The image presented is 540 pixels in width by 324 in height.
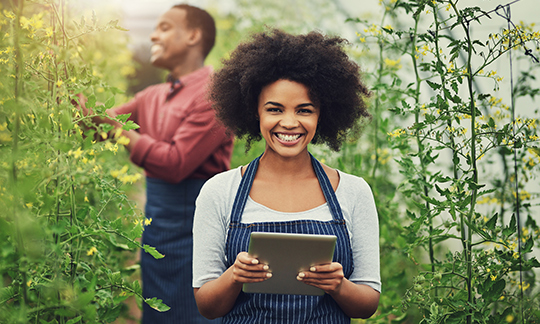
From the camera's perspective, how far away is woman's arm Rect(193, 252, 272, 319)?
1.24 meters

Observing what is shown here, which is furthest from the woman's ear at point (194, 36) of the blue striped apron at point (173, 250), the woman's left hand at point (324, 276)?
the woman's left hand at point (324, 276)

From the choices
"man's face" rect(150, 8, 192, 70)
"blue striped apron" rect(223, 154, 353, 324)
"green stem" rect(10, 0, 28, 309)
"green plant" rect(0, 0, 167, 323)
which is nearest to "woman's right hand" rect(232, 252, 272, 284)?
"blue striped apron" rect(223, 154, 353, 324)

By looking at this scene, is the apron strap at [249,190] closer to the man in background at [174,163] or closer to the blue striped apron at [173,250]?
the man in background at [174,163]

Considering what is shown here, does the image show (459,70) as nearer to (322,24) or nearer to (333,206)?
(333,206)

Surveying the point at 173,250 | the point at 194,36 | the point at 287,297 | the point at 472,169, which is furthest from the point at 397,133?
the point at 194,36

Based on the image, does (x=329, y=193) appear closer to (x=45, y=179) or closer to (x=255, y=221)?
(x=255, y=221)

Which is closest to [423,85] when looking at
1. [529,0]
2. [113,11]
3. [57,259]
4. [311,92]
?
[529,0]

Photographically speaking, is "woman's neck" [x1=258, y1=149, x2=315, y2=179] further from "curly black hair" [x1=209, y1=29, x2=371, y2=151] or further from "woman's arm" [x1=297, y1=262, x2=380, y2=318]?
"woman's arm" [x1=297, y1=262, x2=380, y2=318]

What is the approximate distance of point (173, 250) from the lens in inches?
88.4

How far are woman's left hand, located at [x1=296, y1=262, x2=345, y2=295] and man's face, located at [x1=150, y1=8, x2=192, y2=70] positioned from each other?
1581mm

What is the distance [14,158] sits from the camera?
919 millimetres

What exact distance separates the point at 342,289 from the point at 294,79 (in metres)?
0.63

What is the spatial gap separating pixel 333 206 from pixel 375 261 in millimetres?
211

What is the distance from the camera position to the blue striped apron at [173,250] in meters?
2.22
